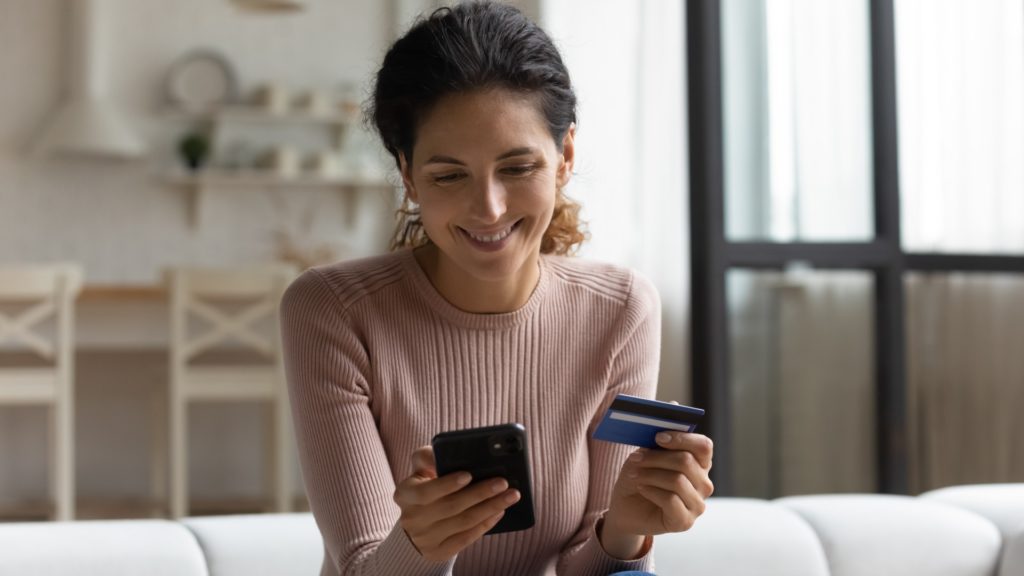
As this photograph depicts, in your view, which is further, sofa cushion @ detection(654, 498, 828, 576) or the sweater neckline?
sofa cushion @ detection(654, 498, 828, 576)

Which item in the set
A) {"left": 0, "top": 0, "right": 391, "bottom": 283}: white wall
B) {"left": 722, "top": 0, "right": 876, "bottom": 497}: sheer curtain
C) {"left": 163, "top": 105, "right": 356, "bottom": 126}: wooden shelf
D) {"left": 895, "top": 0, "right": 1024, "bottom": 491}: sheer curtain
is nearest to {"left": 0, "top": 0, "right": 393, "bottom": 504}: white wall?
{"left": 0, "top": 0, "right": 391, "bottom": 283}: white wall

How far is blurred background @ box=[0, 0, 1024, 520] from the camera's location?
288cm

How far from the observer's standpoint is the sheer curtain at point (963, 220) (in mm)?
2871

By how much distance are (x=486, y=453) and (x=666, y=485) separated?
0.69ft

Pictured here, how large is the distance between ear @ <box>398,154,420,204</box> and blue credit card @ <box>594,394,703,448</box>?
0.35 m

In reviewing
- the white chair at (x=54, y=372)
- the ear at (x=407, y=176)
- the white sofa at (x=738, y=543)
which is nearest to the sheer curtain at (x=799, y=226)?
the white sofa at (x=738, y=543)

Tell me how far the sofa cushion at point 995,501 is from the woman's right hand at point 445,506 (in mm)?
864

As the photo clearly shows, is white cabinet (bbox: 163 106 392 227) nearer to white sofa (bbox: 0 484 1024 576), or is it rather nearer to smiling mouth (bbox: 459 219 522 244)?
white sofa (bbox: 0 484 1024 576)

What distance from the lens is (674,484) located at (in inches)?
45.6

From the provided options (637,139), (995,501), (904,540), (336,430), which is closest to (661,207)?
(637,139)

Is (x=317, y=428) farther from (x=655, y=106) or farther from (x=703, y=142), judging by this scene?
(x=655, y=106)

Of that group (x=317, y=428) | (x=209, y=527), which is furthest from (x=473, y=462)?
(x=209, y=527)

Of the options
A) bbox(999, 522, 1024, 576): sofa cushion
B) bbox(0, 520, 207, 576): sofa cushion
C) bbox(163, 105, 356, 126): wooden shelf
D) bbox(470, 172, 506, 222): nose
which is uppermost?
bbox(163, 105, 356, 126): wooden shelf

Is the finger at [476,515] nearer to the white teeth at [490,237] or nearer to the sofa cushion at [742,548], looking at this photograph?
the white teeth at [490,237]
